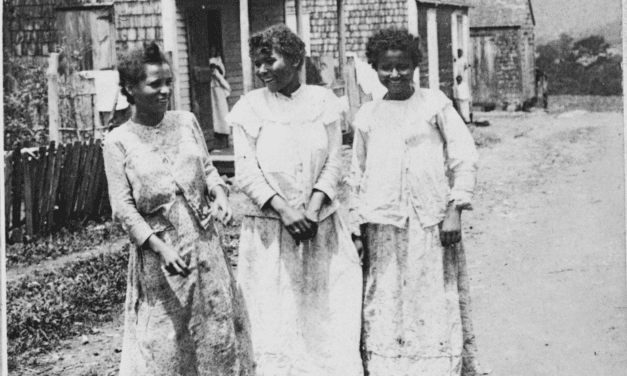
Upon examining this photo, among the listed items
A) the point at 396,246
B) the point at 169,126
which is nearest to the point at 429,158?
the point at 396,246

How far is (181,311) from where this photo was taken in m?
3.71

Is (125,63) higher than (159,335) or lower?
higher

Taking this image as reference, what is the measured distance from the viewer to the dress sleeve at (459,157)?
3955 mm

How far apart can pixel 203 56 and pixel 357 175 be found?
10.7 meters

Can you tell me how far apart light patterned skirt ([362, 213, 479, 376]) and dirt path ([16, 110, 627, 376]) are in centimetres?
74

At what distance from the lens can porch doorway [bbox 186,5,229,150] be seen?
13.9m

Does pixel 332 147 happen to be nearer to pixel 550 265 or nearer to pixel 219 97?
pixel 550 265

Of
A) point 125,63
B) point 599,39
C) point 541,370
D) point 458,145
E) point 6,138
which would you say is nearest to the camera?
point 125,63

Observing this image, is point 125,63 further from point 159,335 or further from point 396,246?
point 396,246

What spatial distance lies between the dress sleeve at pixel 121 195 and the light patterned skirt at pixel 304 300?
2.19ft

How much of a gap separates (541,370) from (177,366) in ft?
6.79

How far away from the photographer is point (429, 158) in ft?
13.2

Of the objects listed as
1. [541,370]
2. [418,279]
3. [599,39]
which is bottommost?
[541,370]

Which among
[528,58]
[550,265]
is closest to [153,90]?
[550,265]
